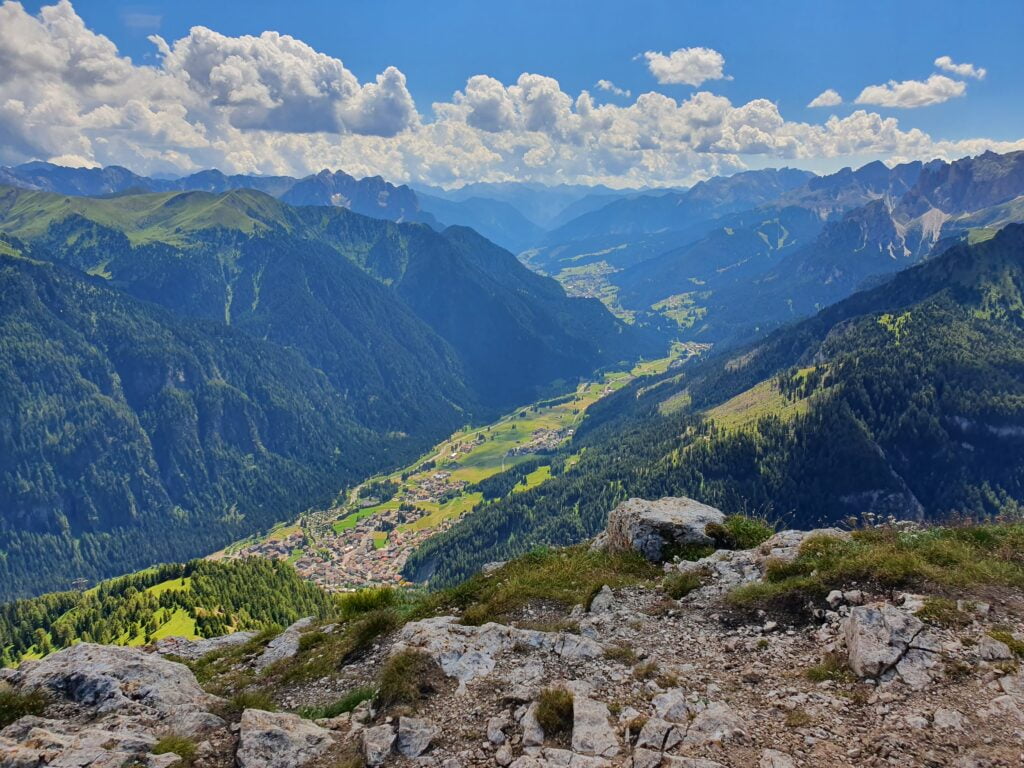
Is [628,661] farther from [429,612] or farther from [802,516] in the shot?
[802,516]

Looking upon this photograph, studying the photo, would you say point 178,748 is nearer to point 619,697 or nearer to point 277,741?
point 277,741

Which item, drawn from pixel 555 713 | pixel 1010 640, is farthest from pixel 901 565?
pixel 555 713

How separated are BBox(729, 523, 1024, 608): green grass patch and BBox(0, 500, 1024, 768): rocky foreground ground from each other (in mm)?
629

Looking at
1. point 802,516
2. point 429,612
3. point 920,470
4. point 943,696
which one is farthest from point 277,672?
point 920,470

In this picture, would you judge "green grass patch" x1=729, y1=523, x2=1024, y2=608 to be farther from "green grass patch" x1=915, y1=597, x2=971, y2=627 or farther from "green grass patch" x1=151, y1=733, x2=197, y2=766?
"green grass patch" x1=151, y1=733, x2=197, y2=766

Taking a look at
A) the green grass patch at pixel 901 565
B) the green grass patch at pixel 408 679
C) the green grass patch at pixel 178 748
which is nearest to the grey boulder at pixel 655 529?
the green grass patch at pixel 901 565

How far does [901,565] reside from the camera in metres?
18.5

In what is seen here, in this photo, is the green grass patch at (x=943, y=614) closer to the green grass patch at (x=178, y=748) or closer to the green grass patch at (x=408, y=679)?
the green grass patch at (x=408, y=679)

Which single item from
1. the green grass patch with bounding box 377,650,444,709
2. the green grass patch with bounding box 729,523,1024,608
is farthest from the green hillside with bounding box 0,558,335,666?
the green grass patch with bounding box 729,523,1024,608

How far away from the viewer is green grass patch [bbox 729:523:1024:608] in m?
18.1

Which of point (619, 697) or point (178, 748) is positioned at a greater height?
point (178, 748)

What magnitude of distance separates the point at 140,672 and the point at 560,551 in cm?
1933

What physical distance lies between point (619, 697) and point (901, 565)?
11.1 m

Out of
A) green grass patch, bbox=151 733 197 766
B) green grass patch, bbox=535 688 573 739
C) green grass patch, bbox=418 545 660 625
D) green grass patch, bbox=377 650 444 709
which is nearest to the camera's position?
green grass patch, bbox=151 733 197 766
